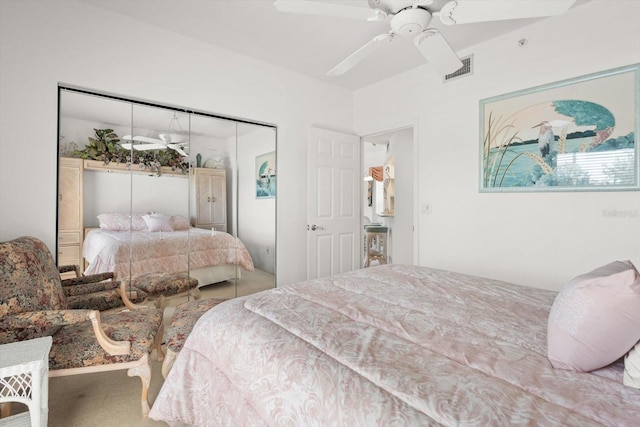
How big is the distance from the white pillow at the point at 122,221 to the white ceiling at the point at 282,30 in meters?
1.62

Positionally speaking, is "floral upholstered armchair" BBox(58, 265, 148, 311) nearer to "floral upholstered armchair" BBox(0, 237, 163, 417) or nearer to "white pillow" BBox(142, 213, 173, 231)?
"floral upholstered armchair" BBox(0, 237, 163, 417)

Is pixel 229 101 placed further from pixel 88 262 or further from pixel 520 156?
pixel 520 156

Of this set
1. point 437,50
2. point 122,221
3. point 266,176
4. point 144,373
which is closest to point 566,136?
point 437,50

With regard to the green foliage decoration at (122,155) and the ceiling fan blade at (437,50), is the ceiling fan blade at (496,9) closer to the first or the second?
the ceiling fan blade at (437,50)

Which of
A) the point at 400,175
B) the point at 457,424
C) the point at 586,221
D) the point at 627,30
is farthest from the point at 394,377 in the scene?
the point at 400,175

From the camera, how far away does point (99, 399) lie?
6.24ft

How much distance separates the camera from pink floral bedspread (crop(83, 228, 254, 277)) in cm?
246

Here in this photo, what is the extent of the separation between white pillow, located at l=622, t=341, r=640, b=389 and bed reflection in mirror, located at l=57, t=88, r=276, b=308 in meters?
2.89

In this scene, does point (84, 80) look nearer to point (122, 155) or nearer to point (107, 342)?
point (122, 155)

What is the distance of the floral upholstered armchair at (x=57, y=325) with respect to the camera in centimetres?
154

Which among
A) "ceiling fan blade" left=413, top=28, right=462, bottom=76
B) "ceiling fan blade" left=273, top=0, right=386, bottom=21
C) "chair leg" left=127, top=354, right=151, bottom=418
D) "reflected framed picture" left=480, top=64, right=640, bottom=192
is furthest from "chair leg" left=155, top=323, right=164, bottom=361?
"reflected framed picture" left=480, top=64, right=640, bottom=192

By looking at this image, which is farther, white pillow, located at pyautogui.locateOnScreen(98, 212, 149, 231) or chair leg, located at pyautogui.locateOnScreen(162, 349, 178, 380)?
white pillow, located at pyautogui.locateOnScreen(98, 212, 149, 231)

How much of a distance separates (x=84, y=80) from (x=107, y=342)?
1.98 m

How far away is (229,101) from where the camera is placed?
316 cm
